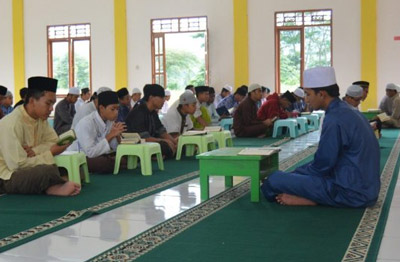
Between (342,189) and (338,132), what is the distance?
36 cm

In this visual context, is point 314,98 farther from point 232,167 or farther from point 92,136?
point 92,136

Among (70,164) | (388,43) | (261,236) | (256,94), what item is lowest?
(261,236)

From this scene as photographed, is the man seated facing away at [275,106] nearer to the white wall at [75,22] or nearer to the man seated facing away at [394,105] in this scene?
the man seated facing away at [394,105]

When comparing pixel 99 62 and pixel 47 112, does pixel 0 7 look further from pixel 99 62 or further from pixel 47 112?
pixel 47 112

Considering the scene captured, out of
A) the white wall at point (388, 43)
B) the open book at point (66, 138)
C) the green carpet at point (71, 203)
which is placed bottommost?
the green carpet at point (71, 203)

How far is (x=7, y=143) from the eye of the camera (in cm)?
429

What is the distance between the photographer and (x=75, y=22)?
14.5 metres

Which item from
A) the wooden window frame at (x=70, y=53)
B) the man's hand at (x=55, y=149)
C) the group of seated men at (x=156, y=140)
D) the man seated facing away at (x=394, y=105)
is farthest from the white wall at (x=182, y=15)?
the man's hand at (x=55, y=149)

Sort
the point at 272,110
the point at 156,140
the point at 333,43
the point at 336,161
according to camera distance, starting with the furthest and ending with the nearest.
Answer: the point at 333,43 → the point at 272,110 → the point at 156,140 → the point at 336,161

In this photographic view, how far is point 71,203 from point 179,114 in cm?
326

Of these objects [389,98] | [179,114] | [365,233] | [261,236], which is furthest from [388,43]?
[261,236]

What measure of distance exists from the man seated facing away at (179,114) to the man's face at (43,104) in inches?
109

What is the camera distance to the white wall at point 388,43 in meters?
12.4

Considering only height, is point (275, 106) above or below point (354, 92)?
below
